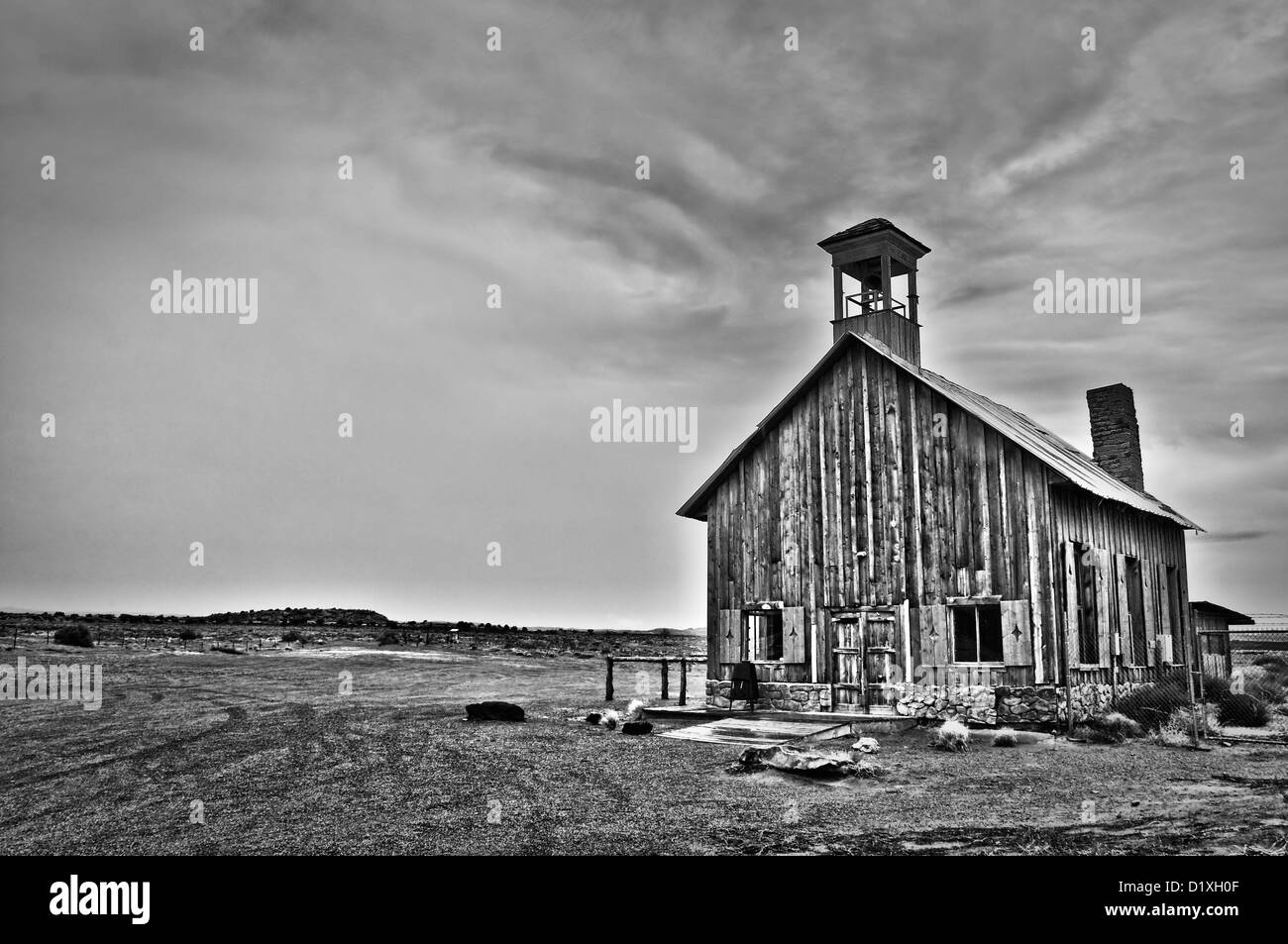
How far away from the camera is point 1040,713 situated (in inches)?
675

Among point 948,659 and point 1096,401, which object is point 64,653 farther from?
point 1096,401

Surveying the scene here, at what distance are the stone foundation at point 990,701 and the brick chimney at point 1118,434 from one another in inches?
310

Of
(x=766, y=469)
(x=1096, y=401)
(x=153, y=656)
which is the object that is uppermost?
(x=1096, y=401)

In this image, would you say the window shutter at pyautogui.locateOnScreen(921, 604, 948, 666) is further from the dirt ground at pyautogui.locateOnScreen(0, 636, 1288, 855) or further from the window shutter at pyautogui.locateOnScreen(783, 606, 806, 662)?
the window shutter at pyautogui.locateOnScreen(783, 606, 806, 662)

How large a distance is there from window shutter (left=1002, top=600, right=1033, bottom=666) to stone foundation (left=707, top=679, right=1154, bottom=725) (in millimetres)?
541

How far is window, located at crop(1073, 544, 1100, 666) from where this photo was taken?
1828cm

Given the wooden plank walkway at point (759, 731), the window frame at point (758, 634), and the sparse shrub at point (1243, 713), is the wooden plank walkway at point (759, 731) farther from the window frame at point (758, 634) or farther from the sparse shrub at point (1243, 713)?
the sparse shrub at point (1243, 713)

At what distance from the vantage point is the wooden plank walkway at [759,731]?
16094 millimetres

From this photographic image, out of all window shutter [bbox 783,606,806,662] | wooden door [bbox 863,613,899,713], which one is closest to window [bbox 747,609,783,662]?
window shutter [bbox 783,606,806,662]

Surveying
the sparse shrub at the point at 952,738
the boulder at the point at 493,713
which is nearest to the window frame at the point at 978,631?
the sparse shrub at the point at 952,738

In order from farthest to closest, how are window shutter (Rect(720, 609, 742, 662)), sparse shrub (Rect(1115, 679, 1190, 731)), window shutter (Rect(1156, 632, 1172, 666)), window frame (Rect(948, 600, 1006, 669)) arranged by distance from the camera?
1. window shutter (Rect(1156, 632, 1172, 666))
2. window shutter (Rect(720, 609, 742, 662))
3. sparse shrub (Rect(1115, 679, 1190, 731))
4. window frame (Rect(948, 600, 1006, 669))
